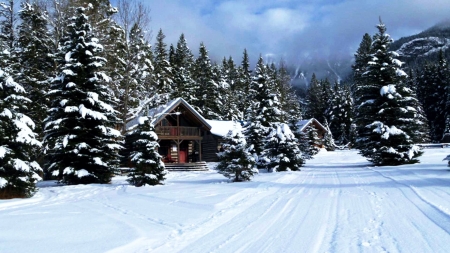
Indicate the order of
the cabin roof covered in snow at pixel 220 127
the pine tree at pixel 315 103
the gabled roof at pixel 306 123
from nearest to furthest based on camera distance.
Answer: the cabin roof covered in snow at pixel 220 127 → the gabled roof at pixel 306 123 → the pine tree at pixel 315 103

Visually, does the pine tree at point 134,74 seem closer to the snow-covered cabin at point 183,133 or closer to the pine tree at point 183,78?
the snow-covered cabin at point 183,133

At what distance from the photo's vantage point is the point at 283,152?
2450 centimetres

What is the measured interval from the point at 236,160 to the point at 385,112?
43.3 ft

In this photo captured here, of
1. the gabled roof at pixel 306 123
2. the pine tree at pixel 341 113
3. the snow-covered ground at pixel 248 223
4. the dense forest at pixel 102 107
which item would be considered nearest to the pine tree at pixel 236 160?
the dense forest at pixel 102 107

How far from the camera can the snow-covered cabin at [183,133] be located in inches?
1352

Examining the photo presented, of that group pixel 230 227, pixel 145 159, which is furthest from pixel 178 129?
pixel 230 227

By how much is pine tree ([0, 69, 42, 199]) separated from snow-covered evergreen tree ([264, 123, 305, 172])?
15.4 meters

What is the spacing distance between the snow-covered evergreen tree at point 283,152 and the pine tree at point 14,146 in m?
15.4

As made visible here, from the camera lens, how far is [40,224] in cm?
771

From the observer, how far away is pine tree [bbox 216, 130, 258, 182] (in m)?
17.2

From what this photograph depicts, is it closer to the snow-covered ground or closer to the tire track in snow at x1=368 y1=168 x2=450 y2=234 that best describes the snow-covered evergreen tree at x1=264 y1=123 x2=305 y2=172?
the snow-covered ground

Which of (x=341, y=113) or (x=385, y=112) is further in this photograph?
(x=341, y=113)

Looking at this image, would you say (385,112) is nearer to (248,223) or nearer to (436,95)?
(248,223)

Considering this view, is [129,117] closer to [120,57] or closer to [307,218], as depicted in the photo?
[120,57]
